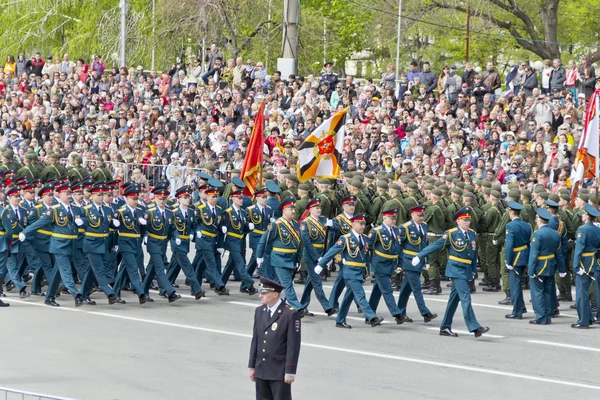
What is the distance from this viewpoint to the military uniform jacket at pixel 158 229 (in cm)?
1642

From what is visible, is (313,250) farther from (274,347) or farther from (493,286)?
(274,347)

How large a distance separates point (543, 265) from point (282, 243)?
11.4 ft

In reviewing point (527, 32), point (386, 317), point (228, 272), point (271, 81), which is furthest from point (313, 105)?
point (527, 32)

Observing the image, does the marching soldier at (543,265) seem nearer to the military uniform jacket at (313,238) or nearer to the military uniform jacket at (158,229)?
the military uniform jacket at (313,238)

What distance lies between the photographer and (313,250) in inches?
613

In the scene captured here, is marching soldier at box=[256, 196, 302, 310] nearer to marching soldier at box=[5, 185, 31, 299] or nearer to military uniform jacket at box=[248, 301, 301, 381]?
marching soldier at box=[5, 185, 31, 299]

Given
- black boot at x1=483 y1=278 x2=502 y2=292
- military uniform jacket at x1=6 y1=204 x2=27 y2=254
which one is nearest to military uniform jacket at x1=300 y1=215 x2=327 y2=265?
black boot at x1=483 y1=278 x2=502 y2=292

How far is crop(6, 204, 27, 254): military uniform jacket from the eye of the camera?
16281 mm

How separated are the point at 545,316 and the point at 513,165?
610 cm

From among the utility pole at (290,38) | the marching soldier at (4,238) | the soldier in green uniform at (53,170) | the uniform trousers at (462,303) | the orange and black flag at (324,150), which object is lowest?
the uniform trousers at (462,303)

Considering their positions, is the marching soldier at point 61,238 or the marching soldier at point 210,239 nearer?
the marching soldier at point 61,238

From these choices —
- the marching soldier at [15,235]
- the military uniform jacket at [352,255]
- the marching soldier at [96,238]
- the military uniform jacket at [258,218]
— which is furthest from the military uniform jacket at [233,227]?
the marching soldier at [15,235]

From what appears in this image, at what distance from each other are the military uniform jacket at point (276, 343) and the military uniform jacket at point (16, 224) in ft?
24.4

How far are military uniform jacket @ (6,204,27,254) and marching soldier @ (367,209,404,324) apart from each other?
16.4 feet
